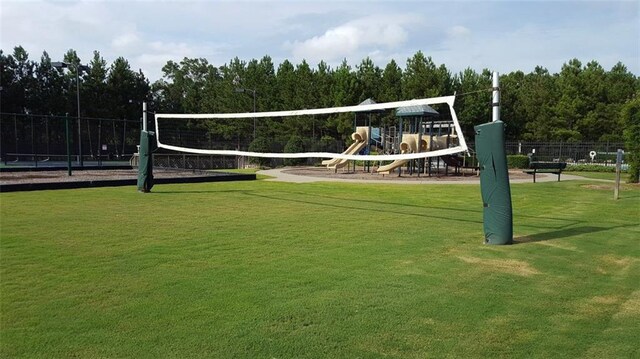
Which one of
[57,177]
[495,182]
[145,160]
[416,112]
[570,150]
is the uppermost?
[416,112]

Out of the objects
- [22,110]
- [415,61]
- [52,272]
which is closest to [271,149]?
[415,61]

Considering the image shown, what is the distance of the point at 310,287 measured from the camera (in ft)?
16.6

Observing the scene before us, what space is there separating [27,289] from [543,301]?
501 cm

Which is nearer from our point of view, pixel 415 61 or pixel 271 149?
pixel 271 149

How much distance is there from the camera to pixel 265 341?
371 centimetres

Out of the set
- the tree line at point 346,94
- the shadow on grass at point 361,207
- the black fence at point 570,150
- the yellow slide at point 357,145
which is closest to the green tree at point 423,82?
the tree line at point 346,94

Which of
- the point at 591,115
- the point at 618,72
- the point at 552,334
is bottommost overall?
the point at 552,334

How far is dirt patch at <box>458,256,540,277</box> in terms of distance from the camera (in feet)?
19.3

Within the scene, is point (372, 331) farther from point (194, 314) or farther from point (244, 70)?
point (244, 70)

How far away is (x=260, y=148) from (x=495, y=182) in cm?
3098

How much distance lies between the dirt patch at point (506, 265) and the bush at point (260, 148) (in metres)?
29.9

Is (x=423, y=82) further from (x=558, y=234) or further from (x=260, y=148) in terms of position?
(x=558, y=234)

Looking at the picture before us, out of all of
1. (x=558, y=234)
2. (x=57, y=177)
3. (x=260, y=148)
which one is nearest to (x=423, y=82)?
(x=260, y=148)

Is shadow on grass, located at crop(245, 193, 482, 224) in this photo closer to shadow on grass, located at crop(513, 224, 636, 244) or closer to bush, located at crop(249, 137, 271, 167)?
shadow on grass, located at crop(513, 224, 636, 244)
